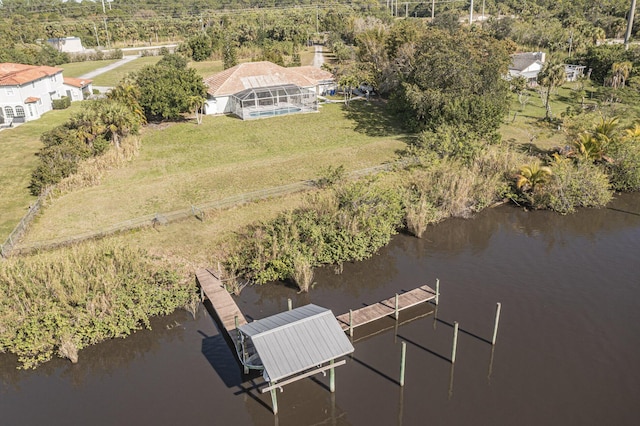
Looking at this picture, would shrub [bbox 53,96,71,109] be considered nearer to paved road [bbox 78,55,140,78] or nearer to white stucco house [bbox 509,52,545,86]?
paved road [bbox 78,55,140,78]

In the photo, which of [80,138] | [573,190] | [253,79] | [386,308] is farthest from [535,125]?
[80,138]

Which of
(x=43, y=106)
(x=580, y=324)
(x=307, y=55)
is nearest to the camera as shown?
(x=580, y=324)

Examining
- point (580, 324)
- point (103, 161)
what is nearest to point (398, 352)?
point (580, 324)

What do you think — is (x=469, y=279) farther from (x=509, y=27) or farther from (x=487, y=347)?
(x=509, y=27)

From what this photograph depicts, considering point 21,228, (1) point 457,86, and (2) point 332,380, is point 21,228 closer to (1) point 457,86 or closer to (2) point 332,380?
(2) point 332,380

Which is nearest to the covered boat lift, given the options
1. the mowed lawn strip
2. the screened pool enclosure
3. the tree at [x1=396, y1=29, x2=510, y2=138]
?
the mowed lawn strip

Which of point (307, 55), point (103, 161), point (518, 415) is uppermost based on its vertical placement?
point (307, 55)

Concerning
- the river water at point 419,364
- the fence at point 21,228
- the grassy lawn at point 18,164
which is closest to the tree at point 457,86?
the river water at point 419,364
